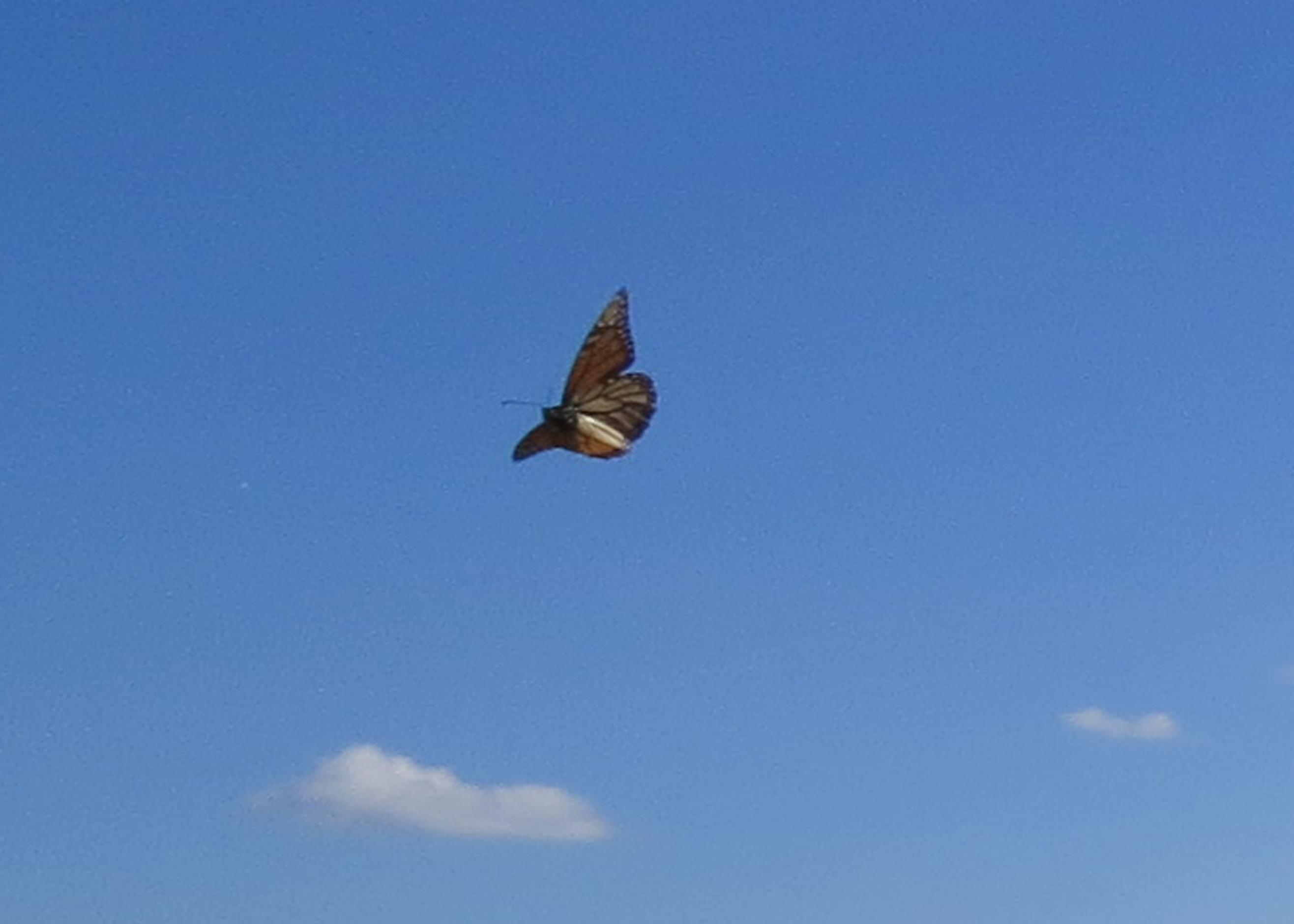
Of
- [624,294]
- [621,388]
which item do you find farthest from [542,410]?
[624,294]

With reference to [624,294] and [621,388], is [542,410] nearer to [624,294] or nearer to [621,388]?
[621,388]

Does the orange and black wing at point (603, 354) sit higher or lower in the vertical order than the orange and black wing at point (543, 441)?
higher

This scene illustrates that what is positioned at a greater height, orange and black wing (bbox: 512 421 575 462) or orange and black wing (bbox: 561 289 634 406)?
orange and black wing (bbox: 561 289 634 406)

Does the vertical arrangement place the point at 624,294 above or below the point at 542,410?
above
